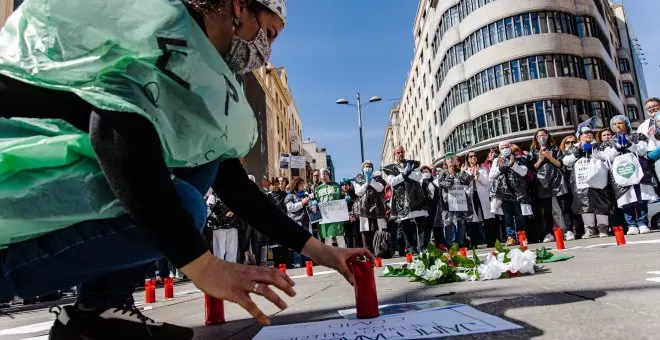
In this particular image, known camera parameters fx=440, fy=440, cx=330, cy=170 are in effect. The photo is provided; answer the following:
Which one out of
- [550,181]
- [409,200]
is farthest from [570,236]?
[409,200]

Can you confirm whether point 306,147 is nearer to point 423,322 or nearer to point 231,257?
point 231,257

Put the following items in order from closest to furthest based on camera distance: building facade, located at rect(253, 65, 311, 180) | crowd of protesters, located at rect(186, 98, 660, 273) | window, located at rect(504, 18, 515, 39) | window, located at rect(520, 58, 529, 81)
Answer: crowd of protesters, located at rect(186, 98, 660, 273) → window, located at rect(520, 58, 529, 81) → window, located at rect(504, 18, 515, 39) → building facade, located at rect(253, 65, 311, 180)

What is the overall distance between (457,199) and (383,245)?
1.76 m

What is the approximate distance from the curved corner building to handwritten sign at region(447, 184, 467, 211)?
20853 mm

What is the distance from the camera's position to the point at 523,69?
1125 inches

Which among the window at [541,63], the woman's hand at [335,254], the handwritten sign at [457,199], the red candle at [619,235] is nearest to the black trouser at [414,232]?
the handwritten sign at [457,199]

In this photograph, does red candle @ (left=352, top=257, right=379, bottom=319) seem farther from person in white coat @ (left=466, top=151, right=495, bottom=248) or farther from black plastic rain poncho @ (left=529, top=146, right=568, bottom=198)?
person in white coat @ (left=466, top=151, right=495, bottom=248)

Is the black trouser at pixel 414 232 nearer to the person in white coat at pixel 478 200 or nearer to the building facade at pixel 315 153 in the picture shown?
the person in white coat at pixel 478 200

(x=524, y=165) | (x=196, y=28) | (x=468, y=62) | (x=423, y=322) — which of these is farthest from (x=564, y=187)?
(x=468, y=62)

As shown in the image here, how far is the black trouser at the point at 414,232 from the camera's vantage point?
27.8 feet


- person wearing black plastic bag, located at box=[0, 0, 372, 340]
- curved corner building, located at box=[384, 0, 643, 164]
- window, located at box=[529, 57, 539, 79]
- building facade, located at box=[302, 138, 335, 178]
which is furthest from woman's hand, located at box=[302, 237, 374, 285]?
building facade, located at box=[302, 138, 335, 178]

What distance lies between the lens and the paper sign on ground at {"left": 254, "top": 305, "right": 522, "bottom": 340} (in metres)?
1.43

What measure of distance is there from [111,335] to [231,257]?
7.57m

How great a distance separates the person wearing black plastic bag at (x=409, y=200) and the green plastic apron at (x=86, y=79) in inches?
290
